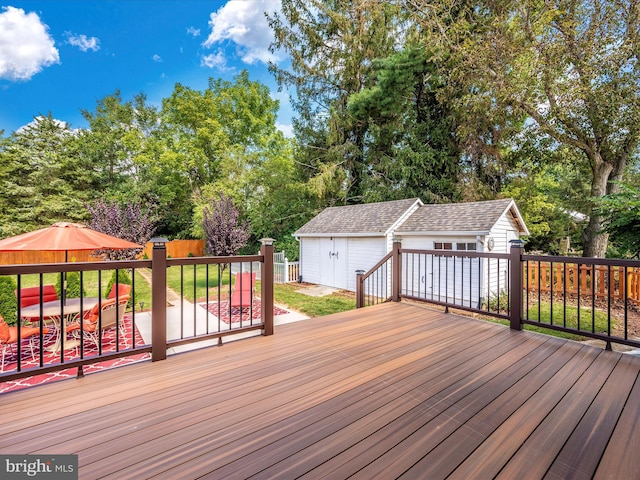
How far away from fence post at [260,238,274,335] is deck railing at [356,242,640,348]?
236 cm

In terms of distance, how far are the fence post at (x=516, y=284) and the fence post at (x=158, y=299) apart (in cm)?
388

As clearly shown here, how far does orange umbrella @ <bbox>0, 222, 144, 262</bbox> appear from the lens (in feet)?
13.9

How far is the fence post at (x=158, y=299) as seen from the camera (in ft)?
9.09

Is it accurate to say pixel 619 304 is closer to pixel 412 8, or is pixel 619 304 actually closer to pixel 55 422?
pixel 55 422

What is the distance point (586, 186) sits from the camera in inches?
546

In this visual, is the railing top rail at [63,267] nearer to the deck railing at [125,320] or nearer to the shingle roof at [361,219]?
the deck railing at [125,320]

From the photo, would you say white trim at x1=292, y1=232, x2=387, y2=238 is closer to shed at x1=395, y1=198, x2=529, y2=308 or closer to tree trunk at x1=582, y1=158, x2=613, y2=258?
shed at x1=395, y1=198, x2=529, y2=308

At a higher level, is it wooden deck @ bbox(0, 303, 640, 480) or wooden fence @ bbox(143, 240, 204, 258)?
wooden fence @ bbox(143, 240, 204, 258)

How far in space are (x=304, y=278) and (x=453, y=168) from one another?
27.1 feet

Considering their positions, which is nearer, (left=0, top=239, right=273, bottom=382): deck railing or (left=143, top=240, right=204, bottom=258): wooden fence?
(left=0, top=239, right=273, bottom=382): deck railing

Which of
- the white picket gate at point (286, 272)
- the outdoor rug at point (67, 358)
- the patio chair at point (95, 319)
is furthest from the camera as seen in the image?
the white picket gate at point (286, 272)

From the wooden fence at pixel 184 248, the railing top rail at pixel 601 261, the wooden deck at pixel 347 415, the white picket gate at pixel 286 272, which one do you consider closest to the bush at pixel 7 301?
the wooden deck at pixel 347 415

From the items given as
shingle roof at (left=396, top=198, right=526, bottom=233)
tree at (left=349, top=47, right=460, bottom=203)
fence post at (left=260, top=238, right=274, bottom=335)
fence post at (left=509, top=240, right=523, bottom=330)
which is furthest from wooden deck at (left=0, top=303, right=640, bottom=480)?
tree at (left=349, top=47, right=460, bottom=203)

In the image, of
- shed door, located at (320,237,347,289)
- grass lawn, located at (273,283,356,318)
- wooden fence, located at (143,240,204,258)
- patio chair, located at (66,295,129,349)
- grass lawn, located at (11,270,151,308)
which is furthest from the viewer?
wooden fence, located at (143,240,204,258)
